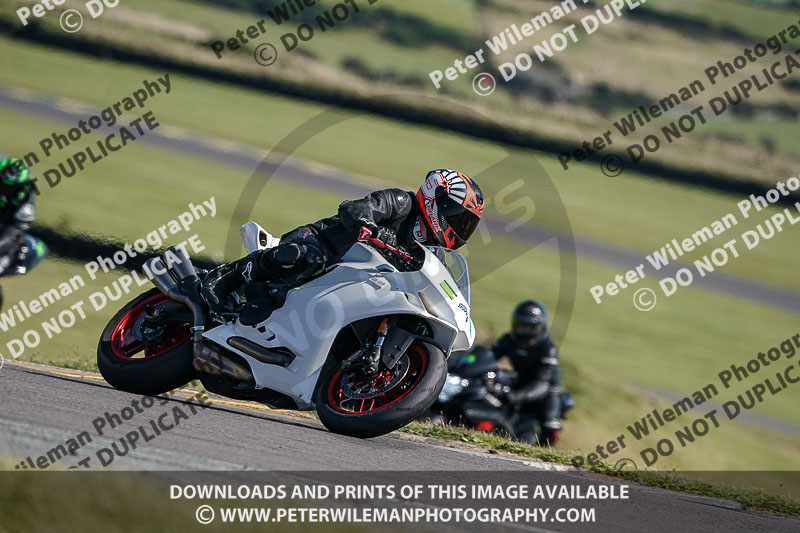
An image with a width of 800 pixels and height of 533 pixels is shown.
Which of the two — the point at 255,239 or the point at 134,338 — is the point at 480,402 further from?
the point at 134,338

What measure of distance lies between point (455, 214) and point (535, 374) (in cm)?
489

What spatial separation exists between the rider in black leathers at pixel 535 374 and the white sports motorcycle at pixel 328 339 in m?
4.60

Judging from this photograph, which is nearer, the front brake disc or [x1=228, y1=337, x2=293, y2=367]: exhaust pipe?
the front brake disc

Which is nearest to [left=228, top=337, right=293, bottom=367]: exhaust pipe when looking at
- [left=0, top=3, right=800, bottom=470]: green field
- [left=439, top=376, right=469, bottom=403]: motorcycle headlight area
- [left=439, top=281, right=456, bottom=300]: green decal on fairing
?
[left=439, top=281, right=456, bottom=300]: green decal on fairing

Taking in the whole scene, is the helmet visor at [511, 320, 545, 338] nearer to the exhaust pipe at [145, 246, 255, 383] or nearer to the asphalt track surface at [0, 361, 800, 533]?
the asphalt track surface at [0, 361, 800, 533]

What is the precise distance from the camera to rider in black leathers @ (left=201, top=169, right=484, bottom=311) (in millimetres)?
6270

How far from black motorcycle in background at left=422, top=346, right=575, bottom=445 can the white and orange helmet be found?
148 inches

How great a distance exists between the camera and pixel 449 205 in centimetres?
645

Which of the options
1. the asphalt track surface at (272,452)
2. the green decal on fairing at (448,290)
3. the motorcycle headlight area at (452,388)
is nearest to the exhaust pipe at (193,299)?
the asphalt track surface at (272,452)

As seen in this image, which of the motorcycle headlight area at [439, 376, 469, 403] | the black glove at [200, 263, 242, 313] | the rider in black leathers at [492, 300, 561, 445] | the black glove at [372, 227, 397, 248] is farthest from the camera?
the rider in black leathers at [492, 300, 561, 445]

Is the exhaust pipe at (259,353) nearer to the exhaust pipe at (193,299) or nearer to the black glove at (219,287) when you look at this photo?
the exhaust pipe at (193,299)

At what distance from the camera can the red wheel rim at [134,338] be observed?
6.66 metres

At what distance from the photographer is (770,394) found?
15766mm

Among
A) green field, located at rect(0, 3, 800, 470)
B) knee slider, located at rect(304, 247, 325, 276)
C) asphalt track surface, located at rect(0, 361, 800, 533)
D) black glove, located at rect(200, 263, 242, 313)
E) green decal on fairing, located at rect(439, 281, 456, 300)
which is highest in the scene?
green field, located at rect(0, 3, 800, 470)
